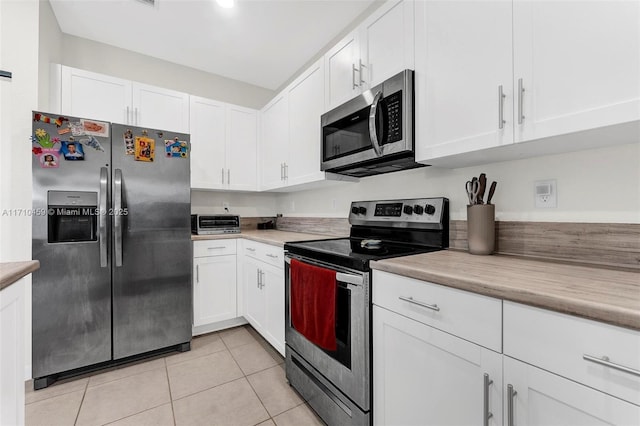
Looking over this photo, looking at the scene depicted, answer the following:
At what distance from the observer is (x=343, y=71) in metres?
1.92

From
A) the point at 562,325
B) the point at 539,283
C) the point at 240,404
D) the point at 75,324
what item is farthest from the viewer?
the point at 75,324

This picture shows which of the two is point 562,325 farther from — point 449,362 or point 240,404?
point 240,404

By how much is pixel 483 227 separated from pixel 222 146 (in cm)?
262

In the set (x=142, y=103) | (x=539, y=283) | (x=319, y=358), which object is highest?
(x=142, y=103)

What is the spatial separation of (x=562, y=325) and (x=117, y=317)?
2.61m

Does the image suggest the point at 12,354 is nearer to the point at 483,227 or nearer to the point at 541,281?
the point at 541,281

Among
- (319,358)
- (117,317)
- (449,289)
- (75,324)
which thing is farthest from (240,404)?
(449,289)

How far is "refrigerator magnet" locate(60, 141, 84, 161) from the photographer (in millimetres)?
1938

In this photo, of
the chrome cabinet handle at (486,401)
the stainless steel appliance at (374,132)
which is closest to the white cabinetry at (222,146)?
the stainless steel appliance at (374,132)

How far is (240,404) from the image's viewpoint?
1.69 metres

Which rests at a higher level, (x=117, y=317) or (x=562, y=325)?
(x=562, y=325)

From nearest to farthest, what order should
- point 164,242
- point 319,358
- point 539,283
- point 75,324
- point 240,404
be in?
point 539,283 → point 319,358 → point 240,404 → point 75,324 → point 164,242

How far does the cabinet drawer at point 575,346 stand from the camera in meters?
0.61

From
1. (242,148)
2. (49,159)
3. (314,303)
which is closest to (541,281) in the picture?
(314,303)
